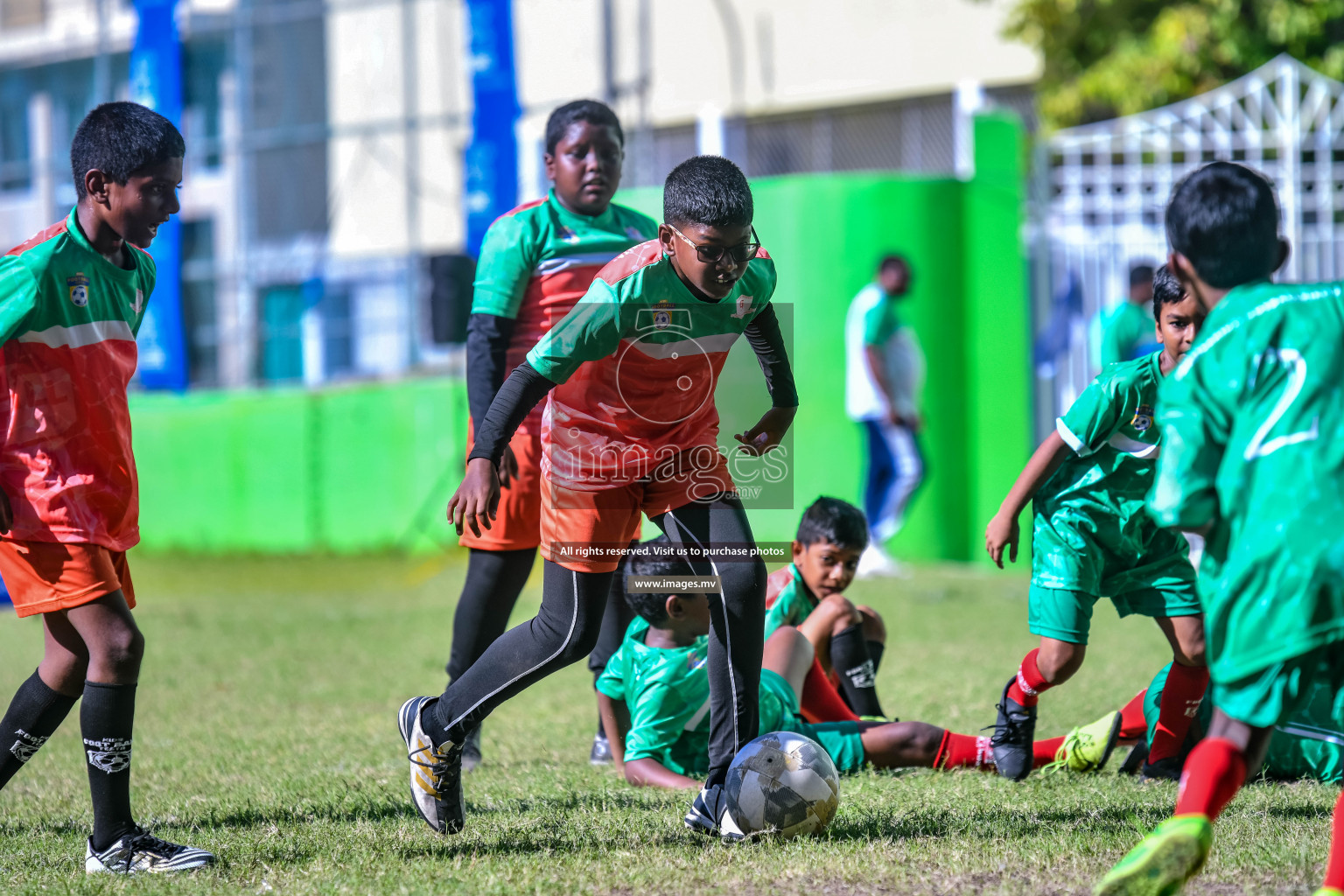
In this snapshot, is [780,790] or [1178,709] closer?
[780,790]

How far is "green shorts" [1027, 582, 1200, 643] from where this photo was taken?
404 centimetres

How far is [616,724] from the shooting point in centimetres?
446

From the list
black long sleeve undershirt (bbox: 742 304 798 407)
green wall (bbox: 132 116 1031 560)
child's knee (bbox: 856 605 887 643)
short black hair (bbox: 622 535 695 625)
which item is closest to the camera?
black long sleeve undershirt (bbox: 742 304 798 407)

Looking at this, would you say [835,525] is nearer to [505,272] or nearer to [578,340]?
[505,272]

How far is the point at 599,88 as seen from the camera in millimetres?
10875

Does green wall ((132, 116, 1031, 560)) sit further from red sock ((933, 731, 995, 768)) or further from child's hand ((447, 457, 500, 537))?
child's hand ((447, 457, 500, 537))

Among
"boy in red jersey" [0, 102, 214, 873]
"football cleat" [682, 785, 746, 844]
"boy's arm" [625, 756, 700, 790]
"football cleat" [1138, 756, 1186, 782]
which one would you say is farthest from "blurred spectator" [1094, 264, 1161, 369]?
"boy in red jersey" [0, 102, 214, 873]

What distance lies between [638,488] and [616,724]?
113 centimetres

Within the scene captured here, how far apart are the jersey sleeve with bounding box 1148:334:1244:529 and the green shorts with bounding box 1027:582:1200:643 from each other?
1404mm

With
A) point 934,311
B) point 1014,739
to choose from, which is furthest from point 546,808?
point 934,311

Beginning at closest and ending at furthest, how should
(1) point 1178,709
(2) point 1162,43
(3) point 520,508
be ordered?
1. (1) point 1178,709
2. (3) point 520,508
3. (2) point 1162,43

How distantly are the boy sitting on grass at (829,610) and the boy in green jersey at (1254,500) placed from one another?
205 centimetres

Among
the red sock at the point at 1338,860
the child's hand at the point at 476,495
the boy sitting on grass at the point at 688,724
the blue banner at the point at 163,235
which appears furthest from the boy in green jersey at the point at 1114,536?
the blue banner at the point at 163,235

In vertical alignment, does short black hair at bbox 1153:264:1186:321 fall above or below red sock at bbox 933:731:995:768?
above
